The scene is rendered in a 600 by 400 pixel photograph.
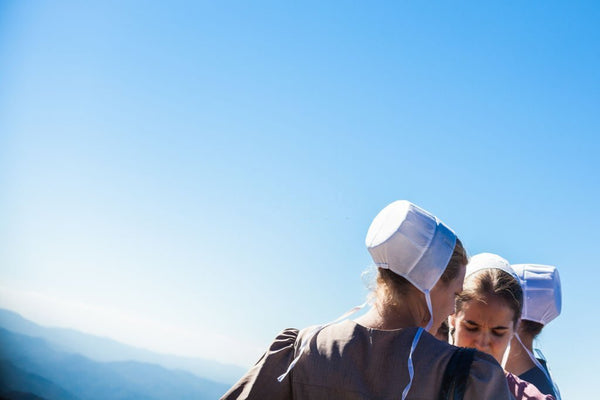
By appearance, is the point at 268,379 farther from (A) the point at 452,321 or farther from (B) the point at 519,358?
(B) the point at 519,358

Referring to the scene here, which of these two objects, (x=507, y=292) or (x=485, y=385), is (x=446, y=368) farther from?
(x=507, y=292)

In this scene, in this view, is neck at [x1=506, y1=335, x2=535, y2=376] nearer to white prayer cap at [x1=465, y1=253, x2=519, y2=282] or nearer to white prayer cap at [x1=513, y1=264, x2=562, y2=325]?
white prayer cap at [x1=513, y1=264, x2=562, y2=325]

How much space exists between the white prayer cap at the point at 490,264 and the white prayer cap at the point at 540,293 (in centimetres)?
39

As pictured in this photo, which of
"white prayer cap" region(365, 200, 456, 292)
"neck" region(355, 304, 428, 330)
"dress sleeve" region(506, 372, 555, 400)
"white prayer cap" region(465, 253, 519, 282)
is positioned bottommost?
"dress sleeve" region(506, 372, 555, 400)

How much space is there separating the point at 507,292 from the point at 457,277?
134 cm

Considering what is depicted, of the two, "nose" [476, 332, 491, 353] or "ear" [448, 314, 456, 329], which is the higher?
"ear" [448, 314, 456, 329]

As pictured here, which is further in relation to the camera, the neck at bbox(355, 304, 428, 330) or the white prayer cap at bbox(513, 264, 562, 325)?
the white prayer cap at bbox(513, 264, 562, 325)

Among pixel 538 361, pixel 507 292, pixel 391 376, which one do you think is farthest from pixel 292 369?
pixel 538 361

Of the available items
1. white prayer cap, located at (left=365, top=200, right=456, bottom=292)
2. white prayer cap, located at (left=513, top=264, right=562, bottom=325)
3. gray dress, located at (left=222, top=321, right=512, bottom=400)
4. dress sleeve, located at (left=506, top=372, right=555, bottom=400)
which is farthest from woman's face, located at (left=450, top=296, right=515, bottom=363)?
gray dress, located at (left=222, top=321, right=512, bottom=400)

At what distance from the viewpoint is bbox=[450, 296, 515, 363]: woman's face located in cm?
366

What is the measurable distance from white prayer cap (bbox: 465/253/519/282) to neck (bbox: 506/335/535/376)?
1.83 ft

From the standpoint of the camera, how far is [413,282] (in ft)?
8.14

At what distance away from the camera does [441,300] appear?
2566mm

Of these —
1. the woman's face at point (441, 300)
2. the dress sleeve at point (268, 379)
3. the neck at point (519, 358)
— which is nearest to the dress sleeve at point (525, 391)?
the woman's face at point (441, 300)
